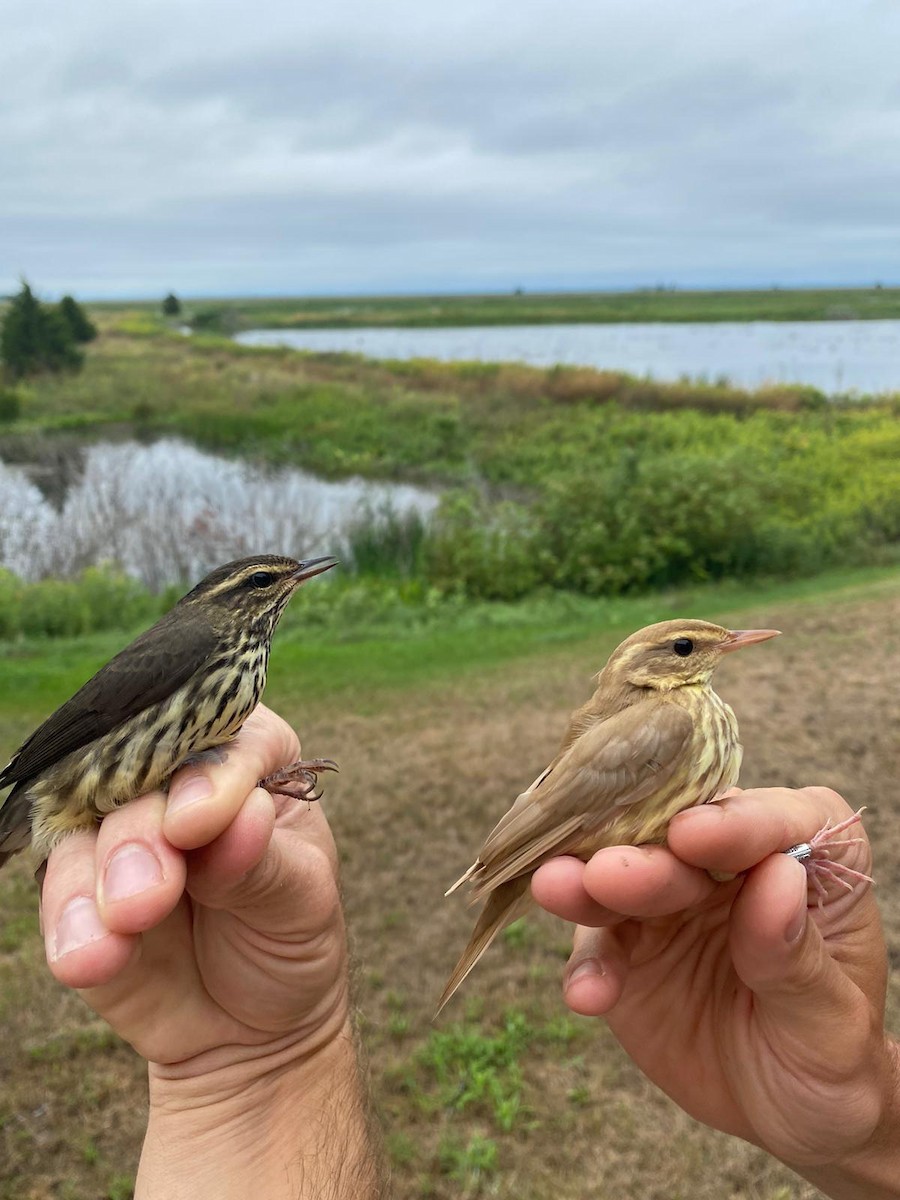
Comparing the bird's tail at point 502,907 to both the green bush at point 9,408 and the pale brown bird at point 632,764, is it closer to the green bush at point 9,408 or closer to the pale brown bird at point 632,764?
the pale brown bird at point 632,764

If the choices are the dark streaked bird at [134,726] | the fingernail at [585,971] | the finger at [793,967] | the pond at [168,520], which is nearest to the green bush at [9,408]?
the pond at [168,520]

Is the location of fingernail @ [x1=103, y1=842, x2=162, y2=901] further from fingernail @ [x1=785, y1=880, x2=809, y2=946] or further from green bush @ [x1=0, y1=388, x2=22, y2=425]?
green bush @ [x1=0, y1=388, x2=22, y2=425]

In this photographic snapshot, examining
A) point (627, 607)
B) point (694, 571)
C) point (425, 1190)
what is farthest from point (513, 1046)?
point (694, 571)

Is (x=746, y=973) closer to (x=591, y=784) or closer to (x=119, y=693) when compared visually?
(x=591, y=784)

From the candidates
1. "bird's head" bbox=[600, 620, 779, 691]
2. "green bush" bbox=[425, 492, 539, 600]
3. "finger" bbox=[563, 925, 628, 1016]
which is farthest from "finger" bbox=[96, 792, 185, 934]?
"green bush" bbox=[425, 492, 539, 600]

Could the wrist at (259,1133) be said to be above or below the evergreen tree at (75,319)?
below

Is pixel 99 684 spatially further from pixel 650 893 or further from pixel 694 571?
pixel 694 571

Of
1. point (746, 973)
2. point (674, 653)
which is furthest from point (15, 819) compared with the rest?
point (746, 973)
